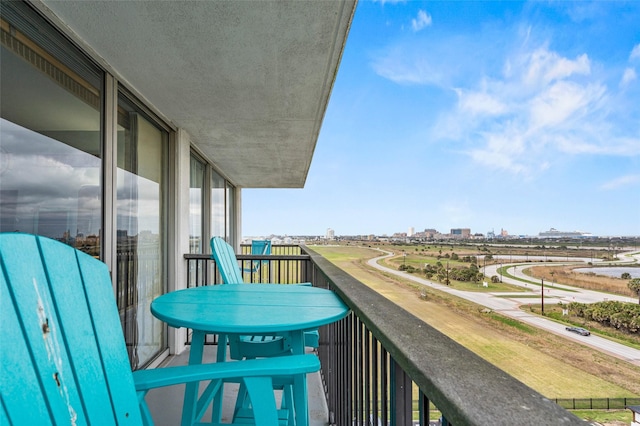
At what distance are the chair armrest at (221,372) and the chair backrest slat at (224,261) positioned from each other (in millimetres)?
1281

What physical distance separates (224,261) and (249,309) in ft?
3.20

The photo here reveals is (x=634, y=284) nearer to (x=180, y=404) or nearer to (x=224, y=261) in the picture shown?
(x=224, y=261)

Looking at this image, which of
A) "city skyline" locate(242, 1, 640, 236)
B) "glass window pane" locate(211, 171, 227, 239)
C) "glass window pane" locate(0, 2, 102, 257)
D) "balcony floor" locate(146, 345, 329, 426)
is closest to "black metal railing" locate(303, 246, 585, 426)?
"balcony floor" locate(146, 345, 329, 426)

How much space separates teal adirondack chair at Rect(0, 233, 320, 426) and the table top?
0.25 metres

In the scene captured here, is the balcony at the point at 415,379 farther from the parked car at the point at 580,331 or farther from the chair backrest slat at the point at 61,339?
the parked car at the point at 580,331

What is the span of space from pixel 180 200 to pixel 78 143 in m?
1.51

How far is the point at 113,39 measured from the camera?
2016mm

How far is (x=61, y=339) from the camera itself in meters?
0.76

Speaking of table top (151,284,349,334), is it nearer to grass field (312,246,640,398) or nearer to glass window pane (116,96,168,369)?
grass field (312,246,640,398)

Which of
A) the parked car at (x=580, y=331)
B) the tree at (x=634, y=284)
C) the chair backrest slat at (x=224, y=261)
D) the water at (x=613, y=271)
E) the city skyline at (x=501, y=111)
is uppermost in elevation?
the city skyline at (x=501, y=111)

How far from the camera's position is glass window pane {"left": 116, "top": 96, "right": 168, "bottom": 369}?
8.46 ft

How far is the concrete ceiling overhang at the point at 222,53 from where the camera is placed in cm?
176

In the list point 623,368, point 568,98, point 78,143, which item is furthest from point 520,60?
point 78,143

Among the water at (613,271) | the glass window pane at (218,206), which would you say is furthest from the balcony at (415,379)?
the glass window pane at (218,206)
